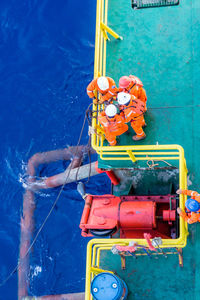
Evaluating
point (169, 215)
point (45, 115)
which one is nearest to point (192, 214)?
point (169, 215)

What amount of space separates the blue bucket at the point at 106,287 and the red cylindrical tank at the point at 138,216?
5.10 feet

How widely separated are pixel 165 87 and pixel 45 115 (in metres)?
6.75

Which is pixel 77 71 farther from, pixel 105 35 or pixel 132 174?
pixel 132 174

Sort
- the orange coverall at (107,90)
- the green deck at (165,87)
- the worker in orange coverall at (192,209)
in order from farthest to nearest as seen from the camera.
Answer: the orange coverall at (107,90) → the green deck at (165,87) → the worker in orange coverall at (192,209)

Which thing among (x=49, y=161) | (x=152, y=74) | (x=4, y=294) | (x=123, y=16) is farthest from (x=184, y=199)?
(x=4, y=294)

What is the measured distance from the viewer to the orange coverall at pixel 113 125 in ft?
29.9

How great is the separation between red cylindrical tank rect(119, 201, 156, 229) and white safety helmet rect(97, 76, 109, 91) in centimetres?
314

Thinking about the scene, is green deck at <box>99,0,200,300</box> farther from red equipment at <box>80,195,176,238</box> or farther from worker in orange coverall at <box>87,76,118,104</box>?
worker in orange coverall at <box>87,76,118,104</box>

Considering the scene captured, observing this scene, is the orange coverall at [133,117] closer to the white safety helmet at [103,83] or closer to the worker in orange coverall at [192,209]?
the white safety helmet at [103,83]

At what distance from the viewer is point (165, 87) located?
33.6ft

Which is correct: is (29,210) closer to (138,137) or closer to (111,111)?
(138,137)

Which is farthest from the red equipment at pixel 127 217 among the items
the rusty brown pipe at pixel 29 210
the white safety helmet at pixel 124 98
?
the rusty brown pipe at pixel 29 210

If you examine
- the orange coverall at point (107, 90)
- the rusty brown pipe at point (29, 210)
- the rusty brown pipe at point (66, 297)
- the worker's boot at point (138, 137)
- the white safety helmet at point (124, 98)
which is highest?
the orange coverall at point (107, 90)

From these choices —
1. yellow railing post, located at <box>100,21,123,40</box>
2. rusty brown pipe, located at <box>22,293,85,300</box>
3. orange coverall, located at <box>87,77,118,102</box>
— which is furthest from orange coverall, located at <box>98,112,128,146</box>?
rusty brown pipe, located at <box>22,293,85,300</box>
